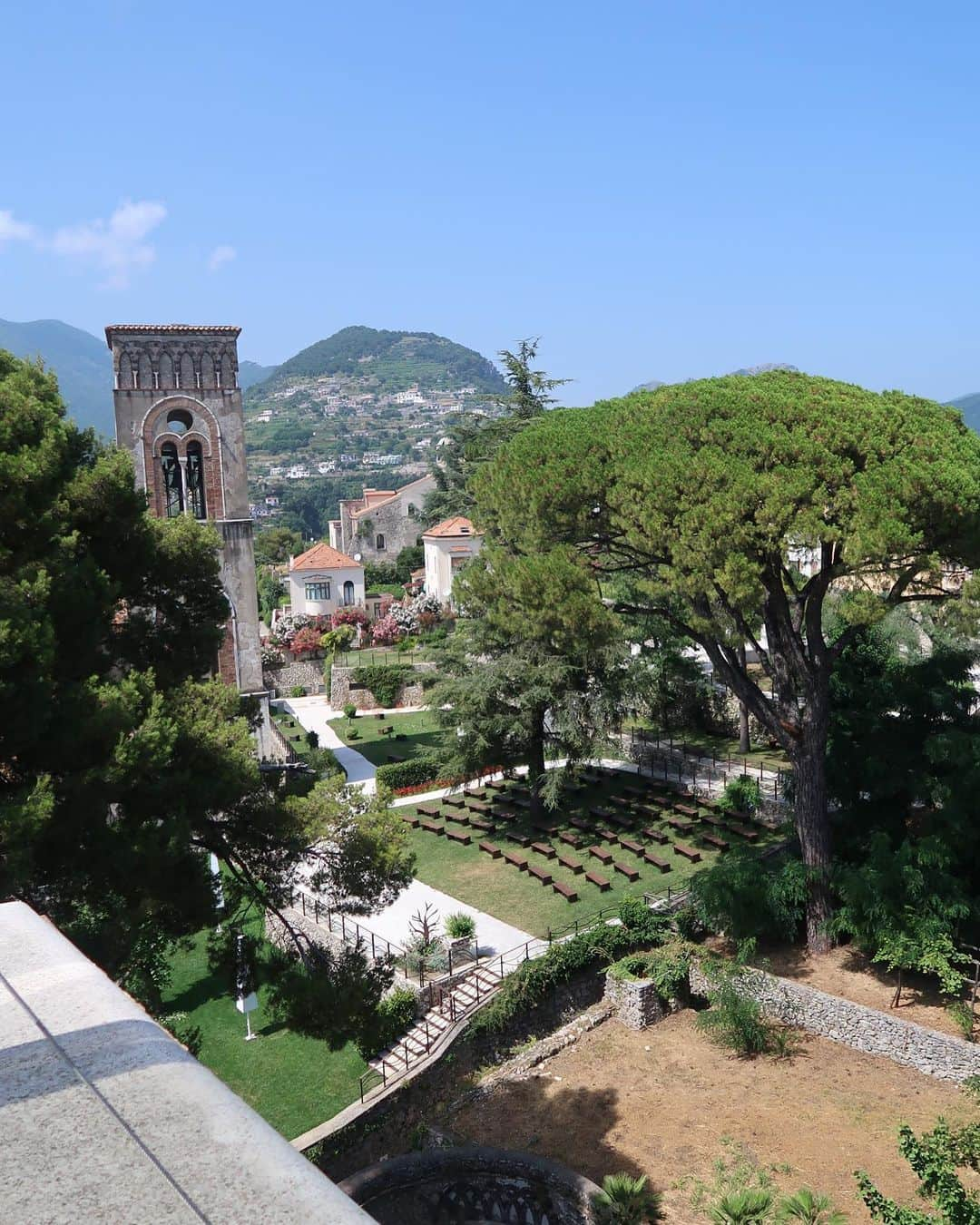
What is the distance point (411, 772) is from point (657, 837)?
28.2 feet

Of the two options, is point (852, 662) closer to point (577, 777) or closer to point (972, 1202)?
point (577, 777)

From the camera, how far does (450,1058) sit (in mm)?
14664

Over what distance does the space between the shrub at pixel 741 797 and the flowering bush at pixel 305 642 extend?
2349 cm

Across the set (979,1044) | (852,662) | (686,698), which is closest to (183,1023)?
(979,1044)

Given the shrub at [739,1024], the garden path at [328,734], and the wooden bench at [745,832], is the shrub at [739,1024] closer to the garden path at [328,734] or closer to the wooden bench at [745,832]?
the wooden bench at [745,832]

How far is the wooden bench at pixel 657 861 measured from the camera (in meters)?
20.1

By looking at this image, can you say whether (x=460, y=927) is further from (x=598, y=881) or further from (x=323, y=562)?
(x=323, y=562)

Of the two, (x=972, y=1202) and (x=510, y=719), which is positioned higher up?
(x=510, y=719)

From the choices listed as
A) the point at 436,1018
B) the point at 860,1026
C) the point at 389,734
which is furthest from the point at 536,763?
the point at 860,1026

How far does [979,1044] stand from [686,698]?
55.5ft

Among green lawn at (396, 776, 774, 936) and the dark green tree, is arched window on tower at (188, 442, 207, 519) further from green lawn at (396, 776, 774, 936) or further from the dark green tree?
the dark green tree

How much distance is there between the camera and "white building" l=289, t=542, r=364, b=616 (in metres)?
51.7

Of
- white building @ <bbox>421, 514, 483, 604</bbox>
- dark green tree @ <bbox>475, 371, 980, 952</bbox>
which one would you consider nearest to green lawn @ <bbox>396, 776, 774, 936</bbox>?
dark green tree @ <bbox>475, 371, 980, 952</bbox>

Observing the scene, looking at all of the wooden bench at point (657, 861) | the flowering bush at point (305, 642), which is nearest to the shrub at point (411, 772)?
the wooden bench at point (657, 861)
